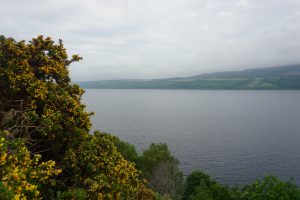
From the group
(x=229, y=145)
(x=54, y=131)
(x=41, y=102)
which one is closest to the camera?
(x=54, y=131)

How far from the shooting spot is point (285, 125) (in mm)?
127625

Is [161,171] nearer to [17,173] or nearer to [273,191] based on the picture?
[273,191]

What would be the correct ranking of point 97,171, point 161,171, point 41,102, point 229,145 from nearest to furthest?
point 97,171 < point 41,102 < point 161,171 < point 229,145

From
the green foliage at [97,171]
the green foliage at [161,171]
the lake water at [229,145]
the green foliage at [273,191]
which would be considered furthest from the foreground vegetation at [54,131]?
the lake water at [229,145]

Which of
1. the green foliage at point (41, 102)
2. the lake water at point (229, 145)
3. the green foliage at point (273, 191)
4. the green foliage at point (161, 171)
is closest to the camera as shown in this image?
the green foliage at point (41, 102)

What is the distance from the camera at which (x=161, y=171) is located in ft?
159

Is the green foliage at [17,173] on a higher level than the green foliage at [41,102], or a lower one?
lower

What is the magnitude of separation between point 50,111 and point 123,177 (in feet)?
14.4

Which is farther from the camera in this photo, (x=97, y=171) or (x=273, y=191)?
(x=273, y=191)

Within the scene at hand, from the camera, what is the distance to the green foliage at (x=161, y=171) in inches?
1765

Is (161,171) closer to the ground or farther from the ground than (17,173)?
closer to the ground

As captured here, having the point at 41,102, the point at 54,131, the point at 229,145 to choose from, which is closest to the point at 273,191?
the point at 54,131

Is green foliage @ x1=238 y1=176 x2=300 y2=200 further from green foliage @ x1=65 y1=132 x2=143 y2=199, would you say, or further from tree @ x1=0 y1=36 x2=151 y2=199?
green foliage @ x1=65 y1=132 x2=143 y2=199

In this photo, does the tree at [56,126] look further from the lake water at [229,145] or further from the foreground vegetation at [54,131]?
the lake water at [229,145]
